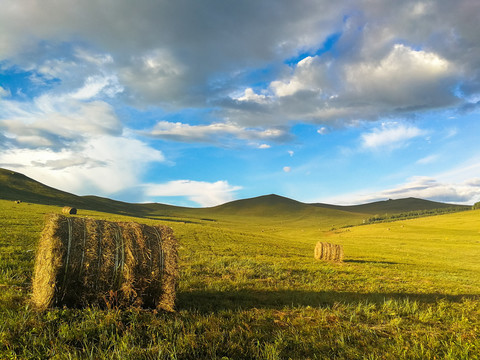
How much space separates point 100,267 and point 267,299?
5098 millimetres

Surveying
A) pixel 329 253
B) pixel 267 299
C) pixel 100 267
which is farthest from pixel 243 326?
pixel 329 253

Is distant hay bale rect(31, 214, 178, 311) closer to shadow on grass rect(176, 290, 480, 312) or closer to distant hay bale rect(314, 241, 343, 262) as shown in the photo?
shadow on grass rect(176, 290, 480, 312)

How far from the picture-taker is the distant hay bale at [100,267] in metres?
6.48

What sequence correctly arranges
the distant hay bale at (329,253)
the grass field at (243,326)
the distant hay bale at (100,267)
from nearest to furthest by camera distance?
the grass field at (243,326)
the distant hay bale at (100,267)
the distant hay bale at (329,253)

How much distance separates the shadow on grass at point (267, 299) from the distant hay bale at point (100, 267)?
1.06 meters

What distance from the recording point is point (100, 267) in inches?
265

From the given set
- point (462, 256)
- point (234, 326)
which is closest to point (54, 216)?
point (234, 326)

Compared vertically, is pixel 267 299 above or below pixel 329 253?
above

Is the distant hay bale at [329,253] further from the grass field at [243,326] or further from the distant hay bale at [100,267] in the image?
the distant hay bale at [100,267]

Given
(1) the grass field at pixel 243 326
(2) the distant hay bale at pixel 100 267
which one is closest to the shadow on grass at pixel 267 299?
(1) the grass field at pixel 243 326

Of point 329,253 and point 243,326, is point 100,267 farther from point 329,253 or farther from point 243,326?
point 329,253

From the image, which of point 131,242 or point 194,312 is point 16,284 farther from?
point 194,312

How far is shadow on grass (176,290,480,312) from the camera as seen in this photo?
758 cm

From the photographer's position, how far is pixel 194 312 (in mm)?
6762
